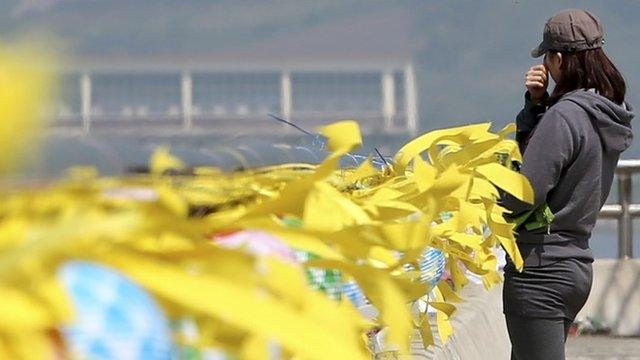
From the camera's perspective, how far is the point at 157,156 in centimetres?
84

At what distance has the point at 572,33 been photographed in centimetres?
289

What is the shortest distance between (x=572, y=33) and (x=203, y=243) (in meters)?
2.31

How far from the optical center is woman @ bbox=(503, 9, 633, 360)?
2.82 meters

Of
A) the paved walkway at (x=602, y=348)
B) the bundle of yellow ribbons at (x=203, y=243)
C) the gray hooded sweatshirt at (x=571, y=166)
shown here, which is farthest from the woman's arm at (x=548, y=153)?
the paved walkway at (x=602, y=348)

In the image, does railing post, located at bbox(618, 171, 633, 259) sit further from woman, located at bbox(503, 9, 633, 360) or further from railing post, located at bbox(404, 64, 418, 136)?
railing post, located at bbox(404, 64, 418, 136)

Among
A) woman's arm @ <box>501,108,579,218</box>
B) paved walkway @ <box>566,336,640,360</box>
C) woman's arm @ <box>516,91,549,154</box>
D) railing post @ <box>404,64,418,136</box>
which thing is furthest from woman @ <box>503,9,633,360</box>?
paved walkway @ <box>566,336,640,360</box>

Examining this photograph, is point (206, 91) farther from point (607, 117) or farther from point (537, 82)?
point (537, 82)

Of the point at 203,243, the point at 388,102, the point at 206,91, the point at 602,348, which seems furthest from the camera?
the point at 602,348

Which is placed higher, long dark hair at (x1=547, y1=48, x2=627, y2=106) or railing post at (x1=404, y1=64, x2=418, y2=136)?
railing post at (x1=404, y1=64, x2=418, y2=136)

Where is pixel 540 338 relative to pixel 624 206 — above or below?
above

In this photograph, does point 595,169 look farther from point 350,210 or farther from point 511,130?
point 350,210

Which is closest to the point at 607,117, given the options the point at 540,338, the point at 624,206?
the point at 540,338

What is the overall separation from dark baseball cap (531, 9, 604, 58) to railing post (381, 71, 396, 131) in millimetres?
1810

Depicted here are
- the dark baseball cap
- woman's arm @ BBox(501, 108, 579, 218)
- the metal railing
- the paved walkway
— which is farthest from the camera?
the metal railing
